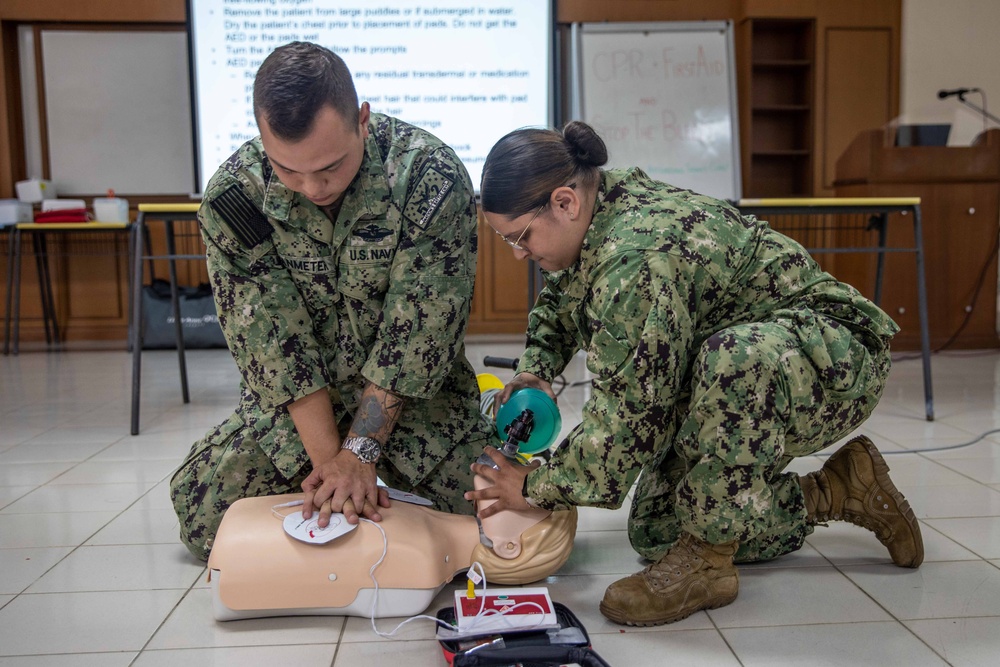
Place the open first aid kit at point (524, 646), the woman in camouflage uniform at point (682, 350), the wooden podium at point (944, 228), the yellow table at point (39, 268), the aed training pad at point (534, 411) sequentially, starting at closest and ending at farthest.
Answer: the open first aid kit at point (524, 646) → the woman in camouflage uniform at point (682, 350) → the aed training pad at point (534, 411) → the wooden podium at point (944, 228) → the yellow table at point (39, 268)

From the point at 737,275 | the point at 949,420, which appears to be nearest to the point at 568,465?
the point at 737,275

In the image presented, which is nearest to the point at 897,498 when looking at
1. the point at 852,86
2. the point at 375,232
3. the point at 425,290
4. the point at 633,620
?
the point at 633,620

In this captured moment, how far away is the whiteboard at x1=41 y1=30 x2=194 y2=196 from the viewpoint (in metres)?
5.08

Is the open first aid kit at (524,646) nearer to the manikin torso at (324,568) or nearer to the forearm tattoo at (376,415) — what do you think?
the manikin torso at (324,568)

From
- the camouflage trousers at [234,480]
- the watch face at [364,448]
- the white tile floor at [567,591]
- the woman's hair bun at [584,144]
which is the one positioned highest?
the woman's hair bun at [584,144]

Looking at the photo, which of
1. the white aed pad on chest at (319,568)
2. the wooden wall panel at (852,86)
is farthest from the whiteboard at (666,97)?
the white aed pad on chest at (319,568)

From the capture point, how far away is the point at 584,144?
4.12ft

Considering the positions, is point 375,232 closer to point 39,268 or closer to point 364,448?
point 364,448

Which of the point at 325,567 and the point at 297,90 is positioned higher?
the point at 297,90

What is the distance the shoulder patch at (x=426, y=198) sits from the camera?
1.45m

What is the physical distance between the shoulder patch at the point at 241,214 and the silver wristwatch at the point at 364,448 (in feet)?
1.29

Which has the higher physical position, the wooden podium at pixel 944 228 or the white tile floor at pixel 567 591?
the wooden podium at pixel 944 228

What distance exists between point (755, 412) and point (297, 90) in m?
0.84

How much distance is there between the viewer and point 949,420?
8.95 ft
